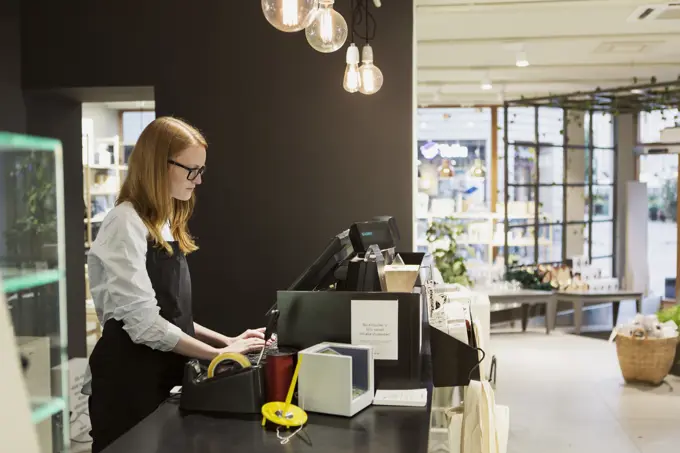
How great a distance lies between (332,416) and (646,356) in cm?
461

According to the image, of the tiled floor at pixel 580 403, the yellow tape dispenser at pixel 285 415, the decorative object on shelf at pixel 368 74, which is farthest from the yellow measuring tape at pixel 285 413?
the tiled floor at pixel 580 403

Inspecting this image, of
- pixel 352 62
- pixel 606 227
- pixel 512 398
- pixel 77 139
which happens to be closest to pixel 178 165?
pixel 352 62

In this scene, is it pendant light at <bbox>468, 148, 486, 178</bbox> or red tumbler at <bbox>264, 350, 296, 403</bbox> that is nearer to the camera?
red tumbler at <bbox>264, 350, 296, 403</bbox>

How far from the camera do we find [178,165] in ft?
7.36

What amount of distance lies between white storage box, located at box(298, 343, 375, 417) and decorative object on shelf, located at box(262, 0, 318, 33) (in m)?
0.85

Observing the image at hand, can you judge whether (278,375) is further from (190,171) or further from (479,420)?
(190,171)

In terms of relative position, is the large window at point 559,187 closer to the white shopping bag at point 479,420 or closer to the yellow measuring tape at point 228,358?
the white shopping bag at point 479,420

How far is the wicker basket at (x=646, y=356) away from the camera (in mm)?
5629

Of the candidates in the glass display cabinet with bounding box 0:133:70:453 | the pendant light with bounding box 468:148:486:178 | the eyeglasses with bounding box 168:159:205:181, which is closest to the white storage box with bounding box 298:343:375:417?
the eyeglasses with bounding box 168:159:205:181

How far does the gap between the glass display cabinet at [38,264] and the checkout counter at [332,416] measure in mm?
1021

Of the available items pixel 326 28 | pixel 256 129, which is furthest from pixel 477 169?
pixel 326 28

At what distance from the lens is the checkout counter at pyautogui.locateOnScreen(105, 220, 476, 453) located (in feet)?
5.35

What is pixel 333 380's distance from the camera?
1.79 meters

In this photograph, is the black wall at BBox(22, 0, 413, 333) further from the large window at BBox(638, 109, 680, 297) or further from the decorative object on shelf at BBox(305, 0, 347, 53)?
the large window at BBox(638, 109, 680, 297)
